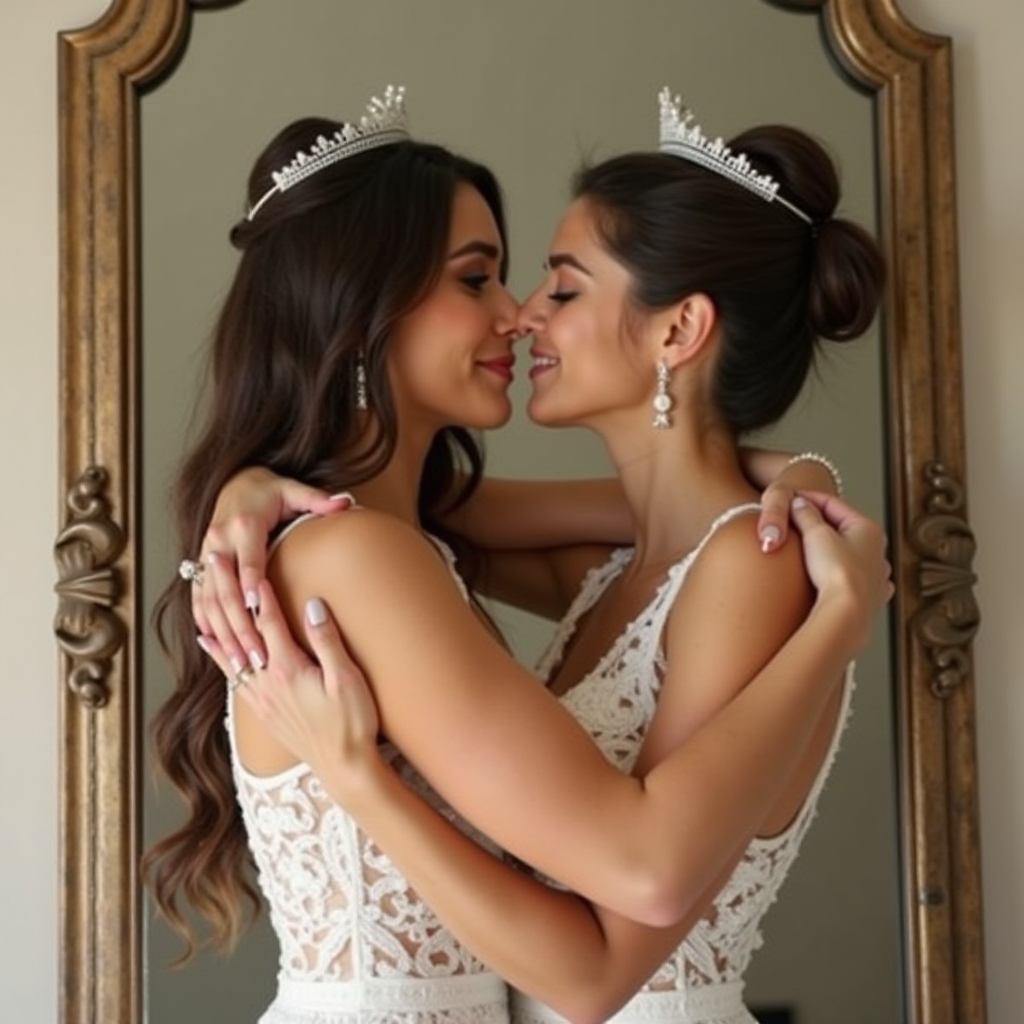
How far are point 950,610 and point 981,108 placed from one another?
2.06 ft

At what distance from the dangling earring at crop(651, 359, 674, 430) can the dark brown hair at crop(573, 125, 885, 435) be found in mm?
58

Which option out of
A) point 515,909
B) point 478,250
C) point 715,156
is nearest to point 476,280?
point 478,250

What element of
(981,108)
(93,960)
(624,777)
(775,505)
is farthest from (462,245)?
(93,960)

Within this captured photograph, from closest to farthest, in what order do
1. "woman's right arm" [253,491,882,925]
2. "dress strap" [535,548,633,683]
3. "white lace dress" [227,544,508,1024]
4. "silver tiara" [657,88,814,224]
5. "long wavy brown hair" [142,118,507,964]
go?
"woman's right arm" [253,491,882,925] < "white lace dress" [227,544,508,1024] < "long wavy brown hair" [142,118,507,964] < "silver tiara" [657,88,814,224] < "dress strap" [535,548,633,683]

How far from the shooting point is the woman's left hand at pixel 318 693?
59.9 inches

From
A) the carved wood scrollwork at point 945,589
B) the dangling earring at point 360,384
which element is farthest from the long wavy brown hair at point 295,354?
the carved wood scrollwork at point 945,589

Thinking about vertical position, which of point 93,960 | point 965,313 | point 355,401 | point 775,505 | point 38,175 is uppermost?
point 38,175

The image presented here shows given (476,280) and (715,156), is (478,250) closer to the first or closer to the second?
(476,280)

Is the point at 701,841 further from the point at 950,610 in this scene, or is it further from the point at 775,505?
the point at 950,610

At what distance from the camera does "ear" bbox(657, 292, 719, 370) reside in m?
1.82

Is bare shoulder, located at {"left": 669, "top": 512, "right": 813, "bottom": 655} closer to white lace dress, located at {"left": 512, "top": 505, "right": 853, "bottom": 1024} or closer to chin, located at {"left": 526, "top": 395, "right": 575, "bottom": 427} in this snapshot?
white lace dress, located at {"left": 512, "top": 505, "right": 853, "bottom": 1024}

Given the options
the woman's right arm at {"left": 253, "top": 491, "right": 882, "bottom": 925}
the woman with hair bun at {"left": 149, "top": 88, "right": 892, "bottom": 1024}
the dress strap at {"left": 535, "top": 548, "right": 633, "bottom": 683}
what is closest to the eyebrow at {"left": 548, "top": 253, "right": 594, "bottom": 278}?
the woman with hair bun at {"left": 149, "top": 88, "right": 892, "bottom": 1024}

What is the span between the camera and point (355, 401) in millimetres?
1784

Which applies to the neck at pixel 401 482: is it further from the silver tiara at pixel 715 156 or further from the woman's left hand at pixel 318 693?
the silver tiara at pixel 715 156
